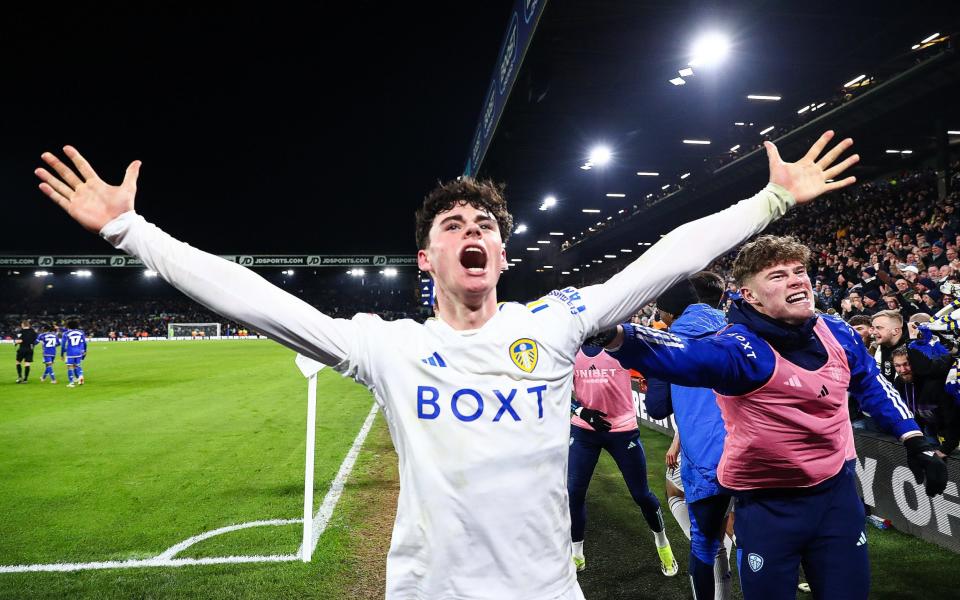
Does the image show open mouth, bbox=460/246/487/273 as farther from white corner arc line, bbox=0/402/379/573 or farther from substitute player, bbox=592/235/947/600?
white corner arc line, bbox=0/402/379/573

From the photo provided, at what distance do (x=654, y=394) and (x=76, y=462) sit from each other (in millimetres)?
8708

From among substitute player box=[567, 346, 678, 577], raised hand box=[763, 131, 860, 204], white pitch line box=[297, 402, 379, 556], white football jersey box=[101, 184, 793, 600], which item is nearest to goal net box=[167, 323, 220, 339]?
white pitch line box=[297, 402, 379, 556]

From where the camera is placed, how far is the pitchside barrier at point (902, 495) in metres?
4.86

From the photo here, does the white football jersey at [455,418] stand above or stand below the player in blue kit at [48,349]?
below

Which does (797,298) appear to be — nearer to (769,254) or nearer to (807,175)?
(769,254)

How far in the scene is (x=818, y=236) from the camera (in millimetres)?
22359

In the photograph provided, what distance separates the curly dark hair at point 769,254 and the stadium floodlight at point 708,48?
8.55 meters

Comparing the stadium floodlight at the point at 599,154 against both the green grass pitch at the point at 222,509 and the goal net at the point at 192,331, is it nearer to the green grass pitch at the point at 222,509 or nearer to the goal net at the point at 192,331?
the green grass pitch at the point at 222,509

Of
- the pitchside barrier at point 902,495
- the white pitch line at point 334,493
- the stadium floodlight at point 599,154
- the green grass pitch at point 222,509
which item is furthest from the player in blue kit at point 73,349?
the pitchside barrier at point 902,495

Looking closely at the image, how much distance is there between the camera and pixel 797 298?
9.21ft

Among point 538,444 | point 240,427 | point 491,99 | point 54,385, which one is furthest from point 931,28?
point 54,385

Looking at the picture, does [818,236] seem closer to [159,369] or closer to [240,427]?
[240,427]

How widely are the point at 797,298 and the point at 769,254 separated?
277 millimetres

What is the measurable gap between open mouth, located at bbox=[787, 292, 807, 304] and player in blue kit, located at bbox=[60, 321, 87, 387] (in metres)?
19.8
